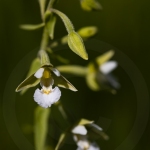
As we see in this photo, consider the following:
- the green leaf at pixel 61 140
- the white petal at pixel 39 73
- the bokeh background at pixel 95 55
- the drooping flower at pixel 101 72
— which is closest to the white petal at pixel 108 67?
the drooping flower at pixel 101 72

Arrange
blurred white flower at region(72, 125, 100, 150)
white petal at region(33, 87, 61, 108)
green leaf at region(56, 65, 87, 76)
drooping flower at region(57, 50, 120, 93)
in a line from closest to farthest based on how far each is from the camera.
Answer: white petal at region(33, 87, 61, 108)
blurred white flower at region(72, 125, 100, 150)
green leaf at region(56, 65, 87, 76)
drooping flower at region(57, 50, 120, 93)

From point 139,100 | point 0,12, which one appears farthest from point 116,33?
point 0,12

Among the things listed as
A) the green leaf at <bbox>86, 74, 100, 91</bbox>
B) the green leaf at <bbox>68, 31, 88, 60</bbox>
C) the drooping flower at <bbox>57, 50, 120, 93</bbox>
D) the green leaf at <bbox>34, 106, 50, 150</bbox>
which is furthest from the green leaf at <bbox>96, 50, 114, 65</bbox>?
the green leaf at <bbox>68, 31, 88, 60</bbox>

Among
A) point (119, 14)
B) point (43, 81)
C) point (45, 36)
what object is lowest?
point (43, 81)

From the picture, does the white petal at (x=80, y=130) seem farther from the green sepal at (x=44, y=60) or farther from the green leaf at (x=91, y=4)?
the green leaf at (x=91, y=4)

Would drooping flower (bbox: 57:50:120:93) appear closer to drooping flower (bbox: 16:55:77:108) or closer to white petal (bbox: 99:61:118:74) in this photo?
white petal (bbox: 99:61:118:74)

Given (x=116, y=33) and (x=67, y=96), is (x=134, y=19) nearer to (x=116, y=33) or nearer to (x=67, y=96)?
(x=116, y=33)

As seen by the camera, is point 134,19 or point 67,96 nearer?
point 67,96

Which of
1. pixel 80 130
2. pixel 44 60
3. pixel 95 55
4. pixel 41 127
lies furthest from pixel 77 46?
pixel 95 55
